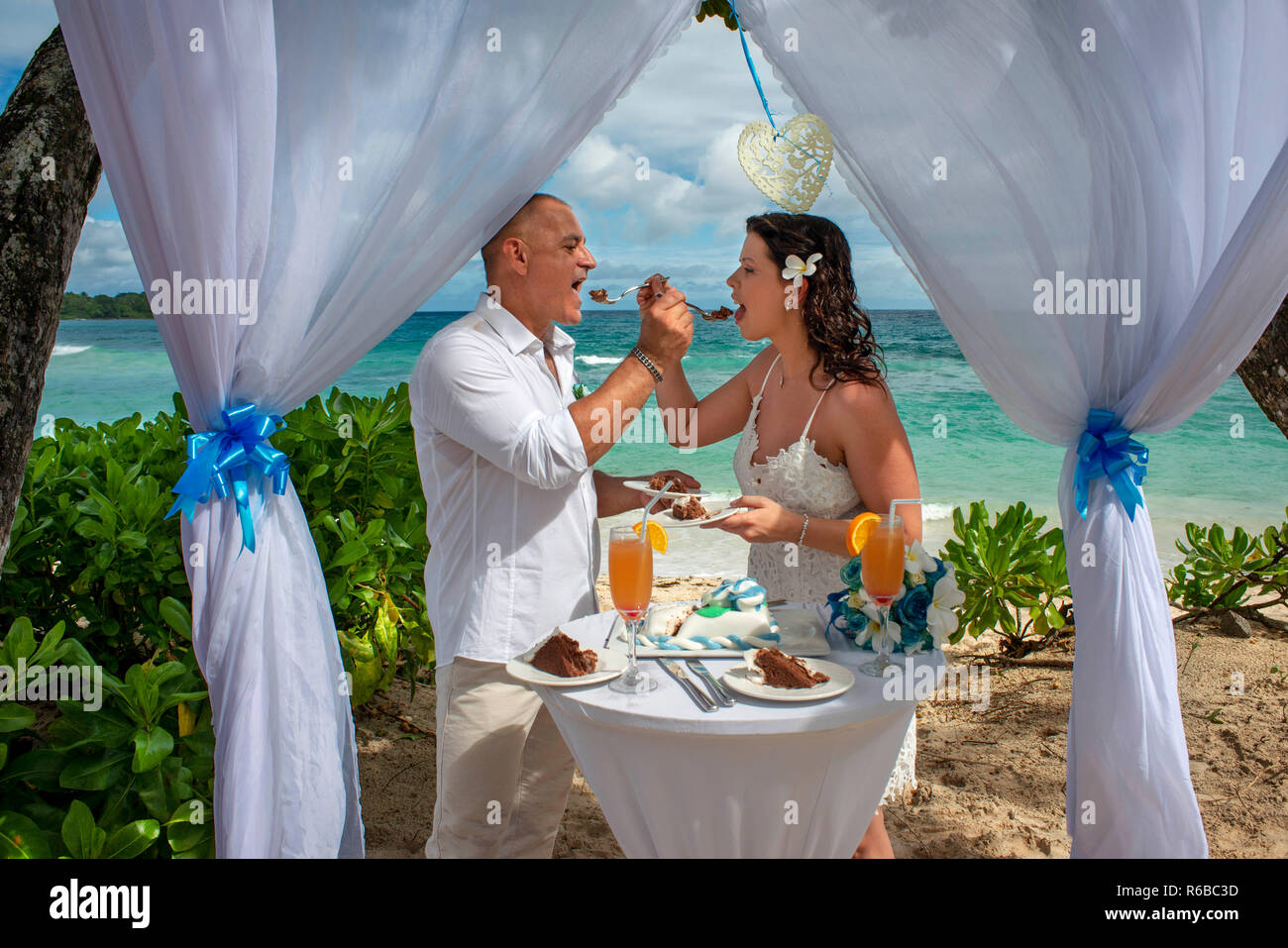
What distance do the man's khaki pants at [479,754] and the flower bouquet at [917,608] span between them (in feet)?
2.74

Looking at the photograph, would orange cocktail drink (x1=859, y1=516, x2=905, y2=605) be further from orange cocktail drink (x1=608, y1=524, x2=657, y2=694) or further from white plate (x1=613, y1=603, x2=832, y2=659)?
orange cocktail drink (x1=608, y1=524, x2=657, y2=694)

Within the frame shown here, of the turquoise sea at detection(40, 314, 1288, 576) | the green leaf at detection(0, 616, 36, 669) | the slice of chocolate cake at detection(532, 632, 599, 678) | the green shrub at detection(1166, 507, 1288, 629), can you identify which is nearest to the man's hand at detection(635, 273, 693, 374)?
the slice of chocolate cake at detection(532, 632, 599, 678)

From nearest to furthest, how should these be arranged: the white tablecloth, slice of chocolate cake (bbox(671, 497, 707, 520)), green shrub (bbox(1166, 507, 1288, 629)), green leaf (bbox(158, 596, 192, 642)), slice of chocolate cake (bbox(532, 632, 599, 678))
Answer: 1. the white tablecloth
2. slice of chocolate cake (bbox(532, 632, 599, 678))
3. slice of chocolate cake (bbox(671, 497, 707, 520))
4. green leaf (bbox(158, 596, 192, 642))
5. green shrub (bbox(1166, 507, 1288, 629))

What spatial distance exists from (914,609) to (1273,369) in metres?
1.45

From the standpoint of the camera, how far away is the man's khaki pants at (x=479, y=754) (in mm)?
2242

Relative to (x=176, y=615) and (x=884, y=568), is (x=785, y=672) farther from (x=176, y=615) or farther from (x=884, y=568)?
(x=176, y=615)

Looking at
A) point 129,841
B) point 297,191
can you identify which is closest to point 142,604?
point 129,841

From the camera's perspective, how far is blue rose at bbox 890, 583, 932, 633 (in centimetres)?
198

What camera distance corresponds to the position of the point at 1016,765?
359 cm

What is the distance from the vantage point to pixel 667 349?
2354 millimetres

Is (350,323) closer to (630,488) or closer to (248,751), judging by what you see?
(630,488)

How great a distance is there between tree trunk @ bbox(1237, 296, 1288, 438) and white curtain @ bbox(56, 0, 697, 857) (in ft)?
5.92

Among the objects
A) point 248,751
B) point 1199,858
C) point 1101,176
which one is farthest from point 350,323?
point 1199,858

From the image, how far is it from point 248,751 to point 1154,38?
8.53 feet
